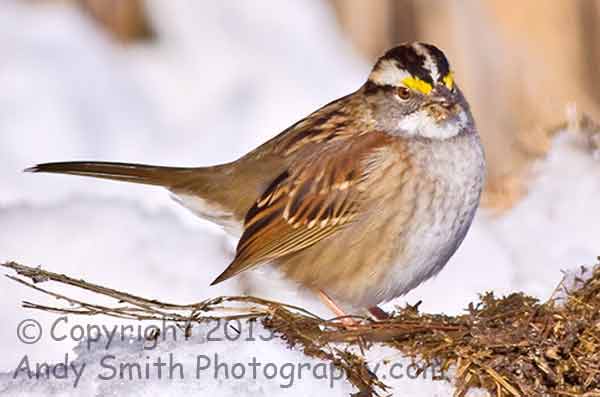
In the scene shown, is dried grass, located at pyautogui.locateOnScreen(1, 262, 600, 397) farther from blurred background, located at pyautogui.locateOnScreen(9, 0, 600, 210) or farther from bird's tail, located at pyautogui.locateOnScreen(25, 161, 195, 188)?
blurred background, located at pyautogui.locateOnScreen(9, 0, 600, 210)

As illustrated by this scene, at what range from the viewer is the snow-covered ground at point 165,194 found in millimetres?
3068

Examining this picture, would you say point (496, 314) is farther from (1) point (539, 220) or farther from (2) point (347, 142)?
(1) point (539, 220)

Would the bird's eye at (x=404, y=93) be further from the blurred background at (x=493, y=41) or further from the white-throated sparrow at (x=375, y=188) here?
the blurred background at (x=493, y=41)

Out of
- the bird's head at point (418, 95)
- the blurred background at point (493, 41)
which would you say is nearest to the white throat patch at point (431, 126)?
the bird's head at point (418, 95)

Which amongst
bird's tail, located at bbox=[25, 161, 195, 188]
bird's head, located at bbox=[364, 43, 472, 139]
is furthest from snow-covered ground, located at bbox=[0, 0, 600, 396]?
bird's head, located at bbox=[364, 43, 472, 139]

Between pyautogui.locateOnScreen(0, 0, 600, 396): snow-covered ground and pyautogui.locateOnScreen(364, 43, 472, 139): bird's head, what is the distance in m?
0.62

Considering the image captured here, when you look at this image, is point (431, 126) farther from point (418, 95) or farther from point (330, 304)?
point (330, 304)

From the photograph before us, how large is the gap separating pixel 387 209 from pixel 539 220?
48.0 inches

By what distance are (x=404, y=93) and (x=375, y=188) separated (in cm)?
30

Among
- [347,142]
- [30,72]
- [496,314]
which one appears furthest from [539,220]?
[30,72]

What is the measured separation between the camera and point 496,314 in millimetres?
3398

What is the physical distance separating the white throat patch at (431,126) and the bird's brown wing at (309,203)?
0.10m

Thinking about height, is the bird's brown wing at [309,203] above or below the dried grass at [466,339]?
above

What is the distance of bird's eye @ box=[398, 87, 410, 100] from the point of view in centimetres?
395
